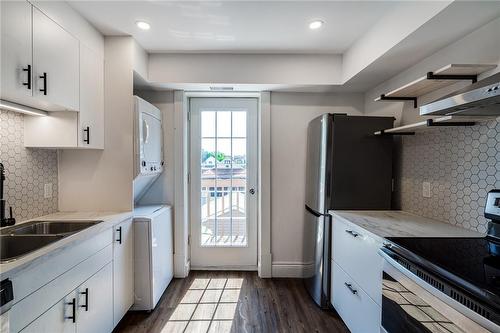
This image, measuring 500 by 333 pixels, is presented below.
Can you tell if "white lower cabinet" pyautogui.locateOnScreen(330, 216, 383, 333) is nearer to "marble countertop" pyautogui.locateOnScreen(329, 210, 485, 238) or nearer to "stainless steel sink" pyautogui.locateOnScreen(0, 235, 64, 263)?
"marble countertop" pyautogui.locateOnScreen(329, 210, 485, 238)

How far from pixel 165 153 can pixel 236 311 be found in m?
1.79

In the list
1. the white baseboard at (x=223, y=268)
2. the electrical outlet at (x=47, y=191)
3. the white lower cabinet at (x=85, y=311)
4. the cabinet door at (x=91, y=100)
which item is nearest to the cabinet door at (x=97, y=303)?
the white lower cabinet at (x=85, y=311)

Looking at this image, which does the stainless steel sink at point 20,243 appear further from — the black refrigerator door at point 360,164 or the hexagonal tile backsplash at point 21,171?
the black refrigerator door at point 360,164

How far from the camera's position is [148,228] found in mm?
2230

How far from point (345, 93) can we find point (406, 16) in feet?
4.49

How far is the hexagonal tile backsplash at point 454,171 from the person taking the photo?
154cm

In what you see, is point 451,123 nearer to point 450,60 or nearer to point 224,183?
point 450,60

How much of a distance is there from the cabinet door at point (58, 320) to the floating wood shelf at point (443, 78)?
2454 millimetres

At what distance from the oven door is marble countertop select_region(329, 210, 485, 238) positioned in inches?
10.3

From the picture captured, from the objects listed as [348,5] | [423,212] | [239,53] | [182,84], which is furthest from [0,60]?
[423,212]

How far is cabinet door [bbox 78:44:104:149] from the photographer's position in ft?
6.30

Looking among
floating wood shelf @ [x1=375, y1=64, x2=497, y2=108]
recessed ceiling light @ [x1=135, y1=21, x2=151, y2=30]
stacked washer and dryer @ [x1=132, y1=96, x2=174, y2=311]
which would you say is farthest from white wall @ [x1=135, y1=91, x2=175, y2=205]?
floating wood shelf @ [x1=375, y1=64, x2=497, y2=108]

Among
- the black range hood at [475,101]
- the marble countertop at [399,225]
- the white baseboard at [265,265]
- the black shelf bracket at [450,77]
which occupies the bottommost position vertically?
the white baseboard at [265,265]

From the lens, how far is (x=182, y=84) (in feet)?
8.66
